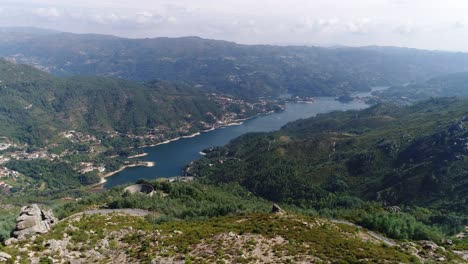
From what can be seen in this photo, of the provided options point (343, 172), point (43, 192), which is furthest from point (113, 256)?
point (43, 192)

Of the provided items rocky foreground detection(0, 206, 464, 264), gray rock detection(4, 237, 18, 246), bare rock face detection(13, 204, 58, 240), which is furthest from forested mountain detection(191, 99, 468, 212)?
gray rock detection(4, 237, 18, 246)

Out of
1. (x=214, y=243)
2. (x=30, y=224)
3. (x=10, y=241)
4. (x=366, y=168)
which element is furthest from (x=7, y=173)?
(x=214, y=243)

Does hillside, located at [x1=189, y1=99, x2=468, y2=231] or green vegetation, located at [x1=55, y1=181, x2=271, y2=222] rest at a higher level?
green vegetation, located at [x1=55, y1=181, x2=271, y2=222]

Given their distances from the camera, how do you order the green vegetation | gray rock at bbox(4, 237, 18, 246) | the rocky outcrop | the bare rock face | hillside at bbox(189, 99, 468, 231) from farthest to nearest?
hillside at bbox(189, 99, 468, 231)
the green vegetation
the bare rock face
gray rock at bbox(4, 237, 18, 246)
the rocky outcrop

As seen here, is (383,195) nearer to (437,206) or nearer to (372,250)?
(437,206)

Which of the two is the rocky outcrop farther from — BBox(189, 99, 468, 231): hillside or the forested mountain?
the forested mountain

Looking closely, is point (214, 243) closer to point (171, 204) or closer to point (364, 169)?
point (171, 204)
